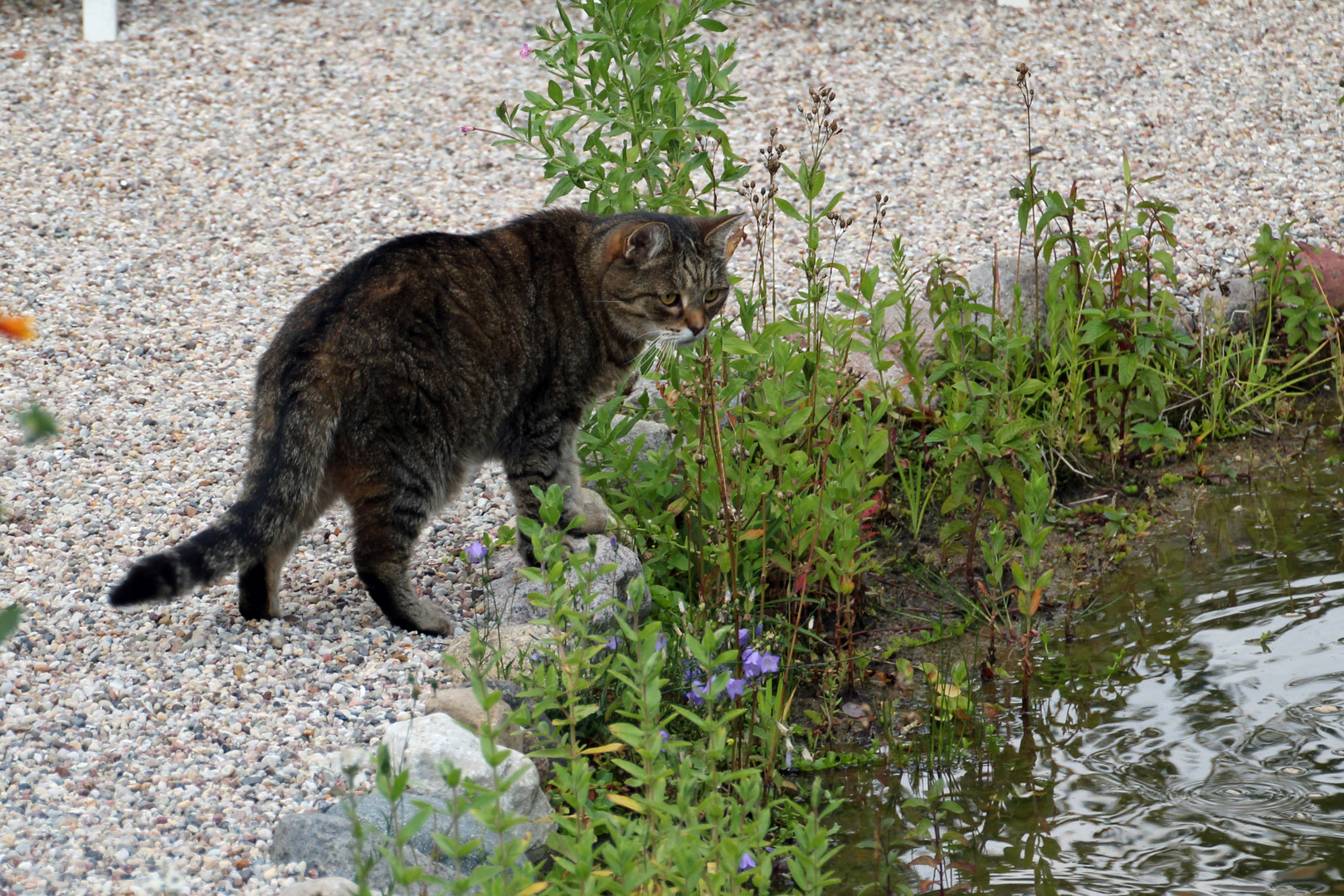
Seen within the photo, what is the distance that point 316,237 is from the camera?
6.48 meters

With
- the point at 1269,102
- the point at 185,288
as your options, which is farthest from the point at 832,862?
Result: the point at 1269,102

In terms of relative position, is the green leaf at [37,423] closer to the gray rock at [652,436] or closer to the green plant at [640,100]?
the green plant at [640,100]

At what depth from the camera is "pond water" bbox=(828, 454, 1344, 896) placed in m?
3.07

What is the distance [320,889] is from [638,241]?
2274 mm

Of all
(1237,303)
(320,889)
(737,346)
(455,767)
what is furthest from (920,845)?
(1237,303)

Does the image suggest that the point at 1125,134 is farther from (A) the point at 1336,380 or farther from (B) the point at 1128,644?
(B) the point at 1128,644

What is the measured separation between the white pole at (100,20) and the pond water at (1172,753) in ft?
24.8

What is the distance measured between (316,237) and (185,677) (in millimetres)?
3647

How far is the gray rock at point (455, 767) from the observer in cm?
281

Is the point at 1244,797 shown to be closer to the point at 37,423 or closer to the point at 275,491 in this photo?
the point at 275,491

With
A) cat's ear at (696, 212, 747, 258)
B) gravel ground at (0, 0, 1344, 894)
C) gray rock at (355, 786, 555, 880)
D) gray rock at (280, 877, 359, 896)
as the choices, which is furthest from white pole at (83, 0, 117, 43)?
gray rock at (280, 877, 359, 896)

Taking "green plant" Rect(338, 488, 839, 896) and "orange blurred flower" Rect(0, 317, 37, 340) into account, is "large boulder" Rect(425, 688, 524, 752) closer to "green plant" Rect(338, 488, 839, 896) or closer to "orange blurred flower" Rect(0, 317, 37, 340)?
"green plant" Rect(338, 488, 839, 896)

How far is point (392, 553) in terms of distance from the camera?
364cm

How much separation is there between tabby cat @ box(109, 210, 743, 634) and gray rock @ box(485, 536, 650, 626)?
174 millimetres
